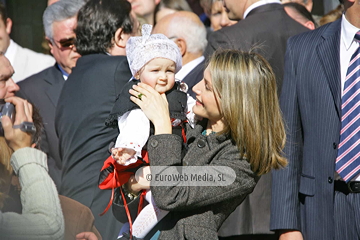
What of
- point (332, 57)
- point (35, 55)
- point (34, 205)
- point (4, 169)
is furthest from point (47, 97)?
point (332, 57)

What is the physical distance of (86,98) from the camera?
10.0ft

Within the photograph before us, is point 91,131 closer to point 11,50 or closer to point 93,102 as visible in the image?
point 93,102

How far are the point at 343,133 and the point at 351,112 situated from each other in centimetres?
12

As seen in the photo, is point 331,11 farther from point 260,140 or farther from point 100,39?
point 260,140

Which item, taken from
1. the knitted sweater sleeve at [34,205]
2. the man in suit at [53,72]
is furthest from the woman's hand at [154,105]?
the man in suit at [53,72]

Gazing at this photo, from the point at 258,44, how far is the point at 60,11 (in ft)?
4.77

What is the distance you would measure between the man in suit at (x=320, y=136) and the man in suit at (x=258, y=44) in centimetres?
67

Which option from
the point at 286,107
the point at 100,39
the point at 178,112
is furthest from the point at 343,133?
the point at 100,39

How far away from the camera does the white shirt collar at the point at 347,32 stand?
2951 mm

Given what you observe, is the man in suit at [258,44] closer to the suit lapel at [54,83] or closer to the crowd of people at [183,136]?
the crowd of people at [183,136]

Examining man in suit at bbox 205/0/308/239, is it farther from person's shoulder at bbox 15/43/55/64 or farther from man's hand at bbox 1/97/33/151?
man's hand at bbox 1/97/33/151

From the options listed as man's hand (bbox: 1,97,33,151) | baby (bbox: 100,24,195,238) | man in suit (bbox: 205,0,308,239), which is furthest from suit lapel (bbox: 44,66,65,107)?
baby (bbox: 100,24,195,238)

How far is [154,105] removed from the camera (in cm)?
245

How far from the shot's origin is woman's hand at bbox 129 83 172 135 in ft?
7.91
